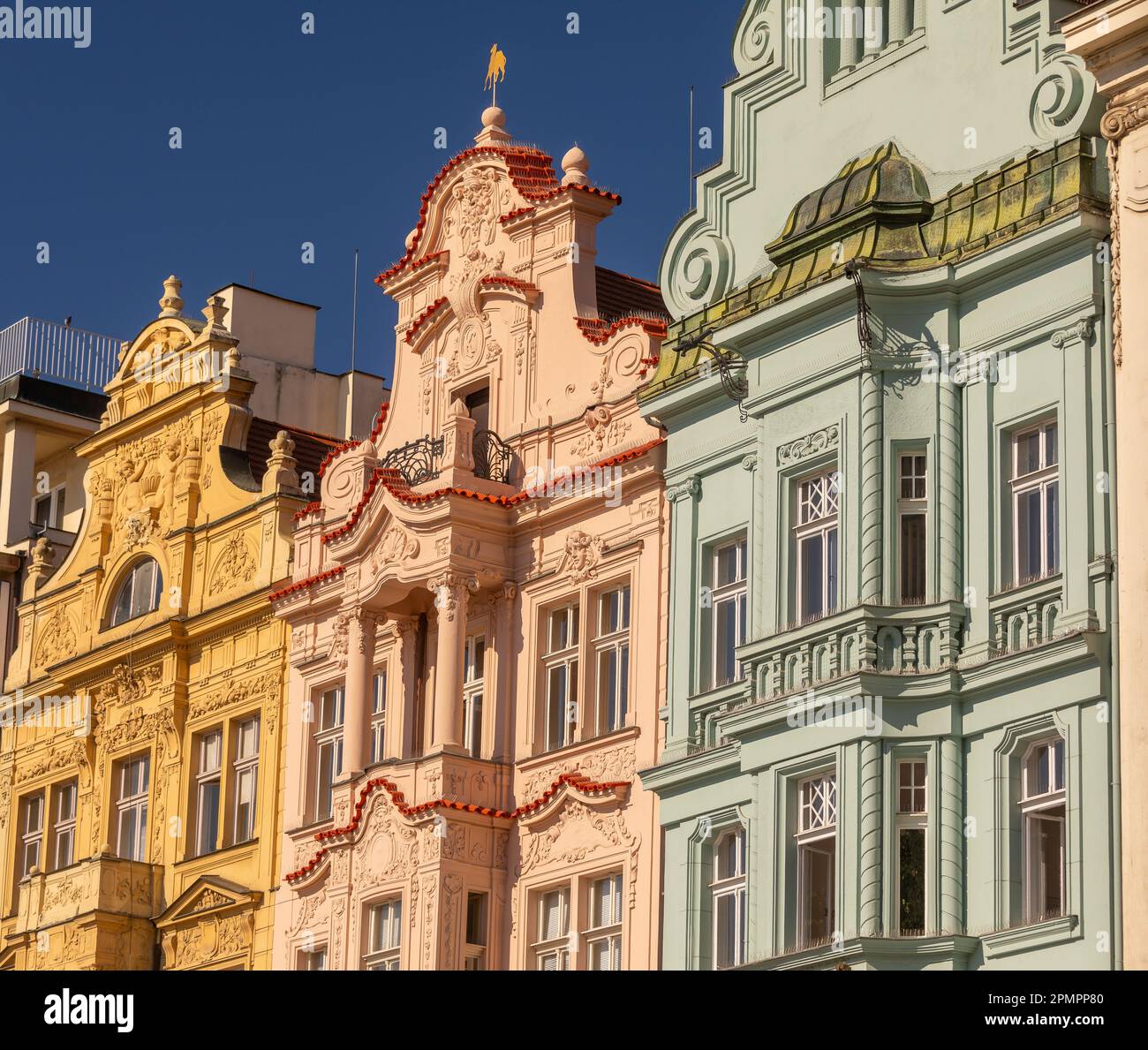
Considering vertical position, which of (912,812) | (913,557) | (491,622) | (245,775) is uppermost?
(491,622)

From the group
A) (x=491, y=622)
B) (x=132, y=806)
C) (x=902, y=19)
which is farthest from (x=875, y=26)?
(x=132, y=806)

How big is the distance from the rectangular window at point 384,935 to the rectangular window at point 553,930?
190 centimetres

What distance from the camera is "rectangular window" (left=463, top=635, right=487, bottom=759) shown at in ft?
126

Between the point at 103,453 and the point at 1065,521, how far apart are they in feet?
74.8

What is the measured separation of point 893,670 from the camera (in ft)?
100

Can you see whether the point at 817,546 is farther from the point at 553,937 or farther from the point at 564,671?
the point at 553,937

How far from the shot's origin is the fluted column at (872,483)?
30938 millimetres

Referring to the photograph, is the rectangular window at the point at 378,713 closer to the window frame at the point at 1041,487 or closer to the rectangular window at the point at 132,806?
the rectangular window at the point at 132,806

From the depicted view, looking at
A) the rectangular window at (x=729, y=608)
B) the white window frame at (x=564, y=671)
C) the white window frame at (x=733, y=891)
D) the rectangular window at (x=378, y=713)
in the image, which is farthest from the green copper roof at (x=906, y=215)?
the rectangular window at (x=378, y=713)

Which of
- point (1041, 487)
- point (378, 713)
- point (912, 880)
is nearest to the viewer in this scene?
point (912, 880)

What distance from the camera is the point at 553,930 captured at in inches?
1446

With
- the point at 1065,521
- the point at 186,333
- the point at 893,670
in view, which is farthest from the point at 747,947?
the point at 186,333

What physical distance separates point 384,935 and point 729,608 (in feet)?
23.1
